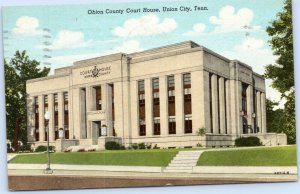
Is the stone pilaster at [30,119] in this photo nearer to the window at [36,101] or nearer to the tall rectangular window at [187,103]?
the window at [36,101]

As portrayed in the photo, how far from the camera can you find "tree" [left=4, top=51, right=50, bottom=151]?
17.0 metres

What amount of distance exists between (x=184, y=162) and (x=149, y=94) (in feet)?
6.34

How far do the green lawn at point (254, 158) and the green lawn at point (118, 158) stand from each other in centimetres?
92

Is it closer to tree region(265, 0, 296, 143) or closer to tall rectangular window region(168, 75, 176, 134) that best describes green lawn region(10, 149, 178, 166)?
tall rectangular window region(168, 75, 176, 134)

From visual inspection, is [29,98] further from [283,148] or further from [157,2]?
[283,148]

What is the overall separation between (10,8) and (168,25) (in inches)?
147

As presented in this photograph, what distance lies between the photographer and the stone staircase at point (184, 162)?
1744 cm

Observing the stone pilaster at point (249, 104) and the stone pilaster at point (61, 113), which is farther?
the stone pilaster at point (61, 113)

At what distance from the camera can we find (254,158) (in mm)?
17438

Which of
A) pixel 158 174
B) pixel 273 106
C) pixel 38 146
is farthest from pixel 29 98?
pixel 273 106

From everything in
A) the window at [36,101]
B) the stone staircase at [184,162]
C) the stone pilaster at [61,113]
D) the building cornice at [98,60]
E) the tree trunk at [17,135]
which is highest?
the building cornice at [98,60]

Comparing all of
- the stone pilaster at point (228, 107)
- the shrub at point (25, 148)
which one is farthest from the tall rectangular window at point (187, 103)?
the shrub at point (25, 148)

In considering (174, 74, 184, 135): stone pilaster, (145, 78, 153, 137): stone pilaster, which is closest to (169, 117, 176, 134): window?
(174, 74, 184, 135): stone pilaster

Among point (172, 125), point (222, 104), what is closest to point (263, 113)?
point (222, 104)
